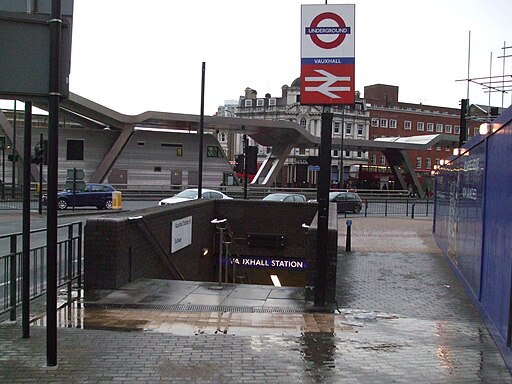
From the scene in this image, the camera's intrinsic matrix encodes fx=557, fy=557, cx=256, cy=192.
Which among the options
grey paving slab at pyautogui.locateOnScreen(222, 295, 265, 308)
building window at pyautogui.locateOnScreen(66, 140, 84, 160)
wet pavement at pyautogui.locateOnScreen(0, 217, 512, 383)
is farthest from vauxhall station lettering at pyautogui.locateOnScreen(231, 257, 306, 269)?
building window at pyautogui.locateOnScreen(66, 140, 84, 160)

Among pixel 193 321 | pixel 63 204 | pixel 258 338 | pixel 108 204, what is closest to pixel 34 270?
pixel 193 321

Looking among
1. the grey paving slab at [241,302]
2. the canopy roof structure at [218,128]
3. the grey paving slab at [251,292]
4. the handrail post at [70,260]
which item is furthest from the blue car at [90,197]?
the grey paving slab at [241,302]

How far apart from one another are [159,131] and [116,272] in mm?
50744

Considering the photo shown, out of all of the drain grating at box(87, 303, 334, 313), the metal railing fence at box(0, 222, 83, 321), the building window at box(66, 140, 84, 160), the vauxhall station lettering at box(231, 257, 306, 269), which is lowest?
the vauxhall station lettering at box(231, 257, 306, 269)

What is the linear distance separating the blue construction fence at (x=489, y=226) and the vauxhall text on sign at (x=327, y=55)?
7.67ft

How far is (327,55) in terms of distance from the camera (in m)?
8.70

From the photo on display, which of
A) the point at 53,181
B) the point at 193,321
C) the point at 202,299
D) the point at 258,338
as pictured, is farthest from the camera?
the point at 202,299

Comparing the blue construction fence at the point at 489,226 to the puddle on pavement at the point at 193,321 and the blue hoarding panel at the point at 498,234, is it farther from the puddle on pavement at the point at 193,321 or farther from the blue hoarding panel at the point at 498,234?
the puddle on pavement at the point at 193,321

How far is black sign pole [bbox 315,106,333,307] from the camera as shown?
8.68 metres

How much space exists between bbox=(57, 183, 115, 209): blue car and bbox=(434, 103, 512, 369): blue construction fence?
25360mm

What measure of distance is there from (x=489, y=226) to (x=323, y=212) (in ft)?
7.88

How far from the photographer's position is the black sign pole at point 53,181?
17.6 ft

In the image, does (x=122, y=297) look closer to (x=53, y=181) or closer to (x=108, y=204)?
(x=53, y=181)

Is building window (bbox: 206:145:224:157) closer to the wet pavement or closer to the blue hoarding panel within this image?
the wet pavement
